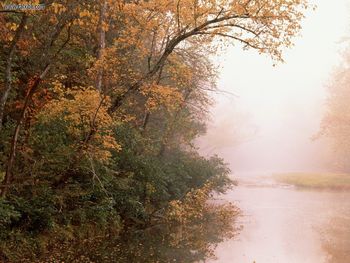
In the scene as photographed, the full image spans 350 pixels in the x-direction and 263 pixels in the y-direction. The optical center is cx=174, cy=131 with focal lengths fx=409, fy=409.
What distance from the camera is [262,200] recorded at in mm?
28281

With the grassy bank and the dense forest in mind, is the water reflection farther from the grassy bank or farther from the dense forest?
the grassy bank

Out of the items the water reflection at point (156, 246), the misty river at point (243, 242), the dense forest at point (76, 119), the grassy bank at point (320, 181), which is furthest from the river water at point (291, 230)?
the grassy bank at point (320, 181)

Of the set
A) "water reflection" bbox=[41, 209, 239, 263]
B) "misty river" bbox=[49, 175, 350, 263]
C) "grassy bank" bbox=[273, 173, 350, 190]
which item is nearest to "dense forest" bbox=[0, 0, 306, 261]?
"water reflection" bbox=[41, 209, 239, 263]

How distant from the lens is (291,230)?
708 inches

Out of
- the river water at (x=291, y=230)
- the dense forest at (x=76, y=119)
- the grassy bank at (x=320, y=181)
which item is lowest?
the river water at (x=291, y=230)

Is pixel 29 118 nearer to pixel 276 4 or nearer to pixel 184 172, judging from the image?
pixel 276 4

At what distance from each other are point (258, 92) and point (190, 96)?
5823 centimetres

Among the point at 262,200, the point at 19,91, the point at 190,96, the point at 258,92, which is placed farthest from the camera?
the point at 258,92

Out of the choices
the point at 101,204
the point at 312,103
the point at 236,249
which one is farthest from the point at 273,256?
the point at 312,103

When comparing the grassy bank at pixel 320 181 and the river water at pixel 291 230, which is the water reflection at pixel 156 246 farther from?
the grassy bank at pixel 320 181

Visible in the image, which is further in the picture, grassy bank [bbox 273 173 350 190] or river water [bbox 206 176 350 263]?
grassy bank [bbox 273 173 350 190]

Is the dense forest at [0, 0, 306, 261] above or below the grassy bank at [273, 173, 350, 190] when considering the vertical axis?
above

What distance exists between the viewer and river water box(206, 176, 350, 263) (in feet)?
44.9

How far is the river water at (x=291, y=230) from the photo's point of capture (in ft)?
44.9
